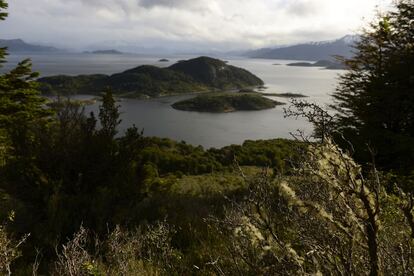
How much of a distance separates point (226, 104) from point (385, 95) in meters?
98.6

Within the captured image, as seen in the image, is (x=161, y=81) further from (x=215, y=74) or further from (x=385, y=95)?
(x=385, y=95)

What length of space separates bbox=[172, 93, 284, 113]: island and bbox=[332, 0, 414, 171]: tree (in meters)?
90.3

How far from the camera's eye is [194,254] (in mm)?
5898

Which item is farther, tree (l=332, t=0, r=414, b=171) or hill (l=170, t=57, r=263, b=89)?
hill (l=170, t=57, r=263, b=89)

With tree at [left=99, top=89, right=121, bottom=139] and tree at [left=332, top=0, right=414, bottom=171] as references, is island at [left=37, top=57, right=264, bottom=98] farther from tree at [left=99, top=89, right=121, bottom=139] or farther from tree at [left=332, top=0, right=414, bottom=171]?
tree at [left=99, top=89, right=121, bottom=139]

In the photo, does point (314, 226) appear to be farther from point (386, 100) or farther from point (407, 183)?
point (386, 100)

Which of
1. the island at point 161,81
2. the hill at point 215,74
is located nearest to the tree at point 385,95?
the island at point 161,81

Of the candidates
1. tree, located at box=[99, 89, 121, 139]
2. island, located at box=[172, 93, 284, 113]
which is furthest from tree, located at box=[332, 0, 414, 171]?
island, located at box=[172, 93, 284, 113]

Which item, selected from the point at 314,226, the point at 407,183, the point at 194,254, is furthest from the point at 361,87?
the point at 314,226

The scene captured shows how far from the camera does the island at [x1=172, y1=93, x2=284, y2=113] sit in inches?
4281

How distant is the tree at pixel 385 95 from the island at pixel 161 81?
11567cm

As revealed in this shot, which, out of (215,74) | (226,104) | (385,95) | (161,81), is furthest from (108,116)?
(215,74)

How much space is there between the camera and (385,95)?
1417cm

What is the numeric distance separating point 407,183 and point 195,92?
14561cm
